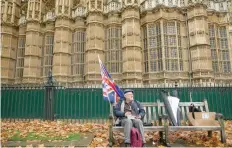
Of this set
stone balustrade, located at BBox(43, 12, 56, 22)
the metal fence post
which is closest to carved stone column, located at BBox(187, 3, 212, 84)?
the metal fence post

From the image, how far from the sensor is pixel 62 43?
78.1ft

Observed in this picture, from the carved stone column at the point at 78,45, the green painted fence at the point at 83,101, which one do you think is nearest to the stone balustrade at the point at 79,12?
the carved stone column at the point at 78,45

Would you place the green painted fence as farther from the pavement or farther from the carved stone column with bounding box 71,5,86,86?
the carved stone column with bounding box 71,5,86,86

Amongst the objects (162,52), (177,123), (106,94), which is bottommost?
(177,123)

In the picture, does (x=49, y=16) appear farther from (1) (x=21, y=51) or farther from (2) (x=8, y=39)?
(2) (x=8, y=39)

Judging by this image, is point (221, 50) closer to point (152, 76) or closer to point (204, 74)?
point (204, 74)

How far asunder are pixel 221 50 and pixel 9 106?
64.3 ft

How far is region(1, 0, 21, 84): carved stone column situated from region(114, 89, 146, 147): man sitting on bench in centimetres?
2326

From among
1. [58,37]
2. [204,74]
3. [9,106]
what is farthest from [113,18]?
[9,106]

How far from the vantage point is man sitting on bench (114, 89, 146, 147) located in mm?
5307

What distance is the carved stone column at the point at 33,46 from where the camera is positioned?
956 inches

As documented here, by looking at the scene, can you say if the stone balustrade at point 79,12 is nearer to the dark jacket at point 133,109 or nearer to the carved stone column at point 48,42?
the carved stone column at point 48,42

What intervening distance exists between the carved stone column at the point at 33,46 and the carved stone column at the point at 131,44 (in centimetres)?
1025

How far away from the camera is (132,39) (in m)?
21.1
